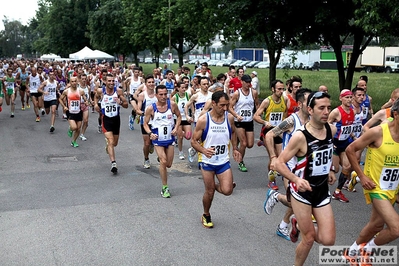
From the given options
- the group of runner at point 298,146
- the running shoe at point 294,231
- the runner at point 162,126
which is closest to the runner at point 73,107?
the group of runner at point 298,146

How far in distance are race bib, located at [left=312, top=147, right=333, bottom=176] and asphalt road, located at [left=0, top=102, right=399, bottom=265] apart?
45.8 inches

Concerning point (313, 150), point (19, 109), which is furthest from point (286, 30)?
point (313, 150)

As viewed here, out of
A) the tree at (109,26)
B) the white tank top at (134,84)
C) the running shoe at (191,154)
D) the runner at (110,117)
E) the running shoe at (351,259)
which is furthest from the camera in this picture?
the tree at (109,26)

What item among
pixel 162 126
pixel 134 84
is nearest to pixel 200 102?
pixel 162 126

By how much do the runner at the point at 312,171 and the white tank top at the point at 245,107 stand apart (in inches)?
193

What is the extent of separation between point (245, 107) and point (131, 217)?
378cm

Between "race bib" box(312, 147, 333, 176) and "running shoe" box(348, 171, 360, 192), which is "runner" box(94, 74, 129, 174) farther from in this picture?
"race bib" box(312, 147, 333, 176)

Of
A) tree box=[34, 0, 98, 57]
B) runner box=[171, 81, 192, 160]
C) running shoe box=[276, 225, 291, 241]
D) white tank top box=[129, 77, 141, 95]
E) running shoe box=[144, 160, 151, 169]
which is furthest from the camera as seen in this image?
tree box=[34, 0, 98, 57]

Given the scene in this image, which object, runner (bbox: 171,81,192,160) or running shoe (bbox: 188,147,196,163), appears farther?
runner (bbox: 171,81,192,160)

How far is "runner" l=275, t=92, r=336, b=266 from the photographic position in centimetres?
457

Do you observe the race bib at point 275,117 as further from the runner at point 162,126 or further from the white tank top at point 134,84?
the white tank top at point 134,84

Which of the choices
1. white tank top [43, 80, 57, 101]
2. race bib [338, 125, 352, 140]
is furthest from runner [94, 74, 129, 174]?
white tank top [43, 80, 57, 101]

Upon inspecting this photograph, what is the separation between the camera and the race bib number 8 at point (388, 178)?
4.83 metres

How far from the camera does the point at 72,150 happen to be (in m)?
12.1
